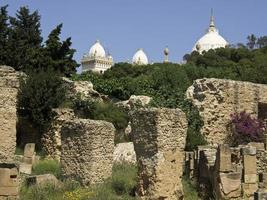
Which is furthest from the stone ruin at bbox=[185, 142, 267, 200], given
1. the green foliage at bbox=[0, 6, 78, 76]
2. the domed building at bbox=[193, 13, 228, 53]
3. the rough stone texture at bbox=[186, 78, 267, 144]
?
the domed building at bbox=[193, 13, 228, 53]

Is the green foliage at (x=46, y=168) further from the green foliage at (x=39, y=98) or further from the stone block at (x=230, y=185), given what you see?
the stone block at (x=230, y=185)

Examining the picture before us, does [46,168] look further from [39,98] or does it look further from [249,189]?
[249,189]

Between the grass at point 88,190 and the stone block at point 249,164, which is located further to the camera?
the stone block at point 249,164

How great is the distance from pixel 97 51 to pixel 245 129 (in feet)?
249

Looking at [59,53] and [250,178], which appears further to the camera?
[59,53]

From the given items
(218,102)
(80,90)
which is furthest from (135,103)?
(218,102)

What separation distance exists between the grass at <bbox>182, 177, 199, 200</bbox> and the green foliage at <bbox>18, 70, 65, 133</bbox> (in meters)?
7.42

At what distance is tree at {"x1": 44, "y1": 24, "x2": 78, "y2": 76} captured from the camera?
27705mm

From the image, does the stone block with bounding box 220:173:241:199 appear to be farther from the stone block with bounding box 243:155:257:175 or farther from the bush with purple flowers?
the bush with purple flowers

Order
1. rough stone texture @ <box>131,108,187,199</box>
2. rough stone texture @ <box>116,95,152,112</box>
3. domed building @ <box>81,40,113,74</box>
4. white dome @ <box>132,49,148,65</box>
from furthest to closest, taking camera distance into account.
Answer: domed building @ <box>81,40,113,74</box> < white dome @ <box>132,49,148,65</box> < rough stone texture @ <box>116,95,152,112</box> < rough stone texture @ <box>131,108,187,199</box>

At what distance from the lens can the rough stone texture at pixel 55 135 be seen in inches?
717

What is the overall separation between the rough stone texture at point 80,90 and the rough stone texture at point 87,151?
8.89m

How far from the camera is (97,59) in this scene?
9125cm

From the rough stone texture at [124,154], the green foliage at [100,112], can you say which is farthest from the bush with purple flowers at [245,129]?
A: the rough stone texture at [124,154]
